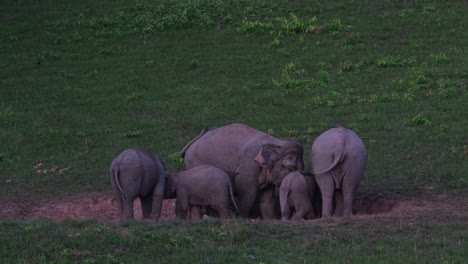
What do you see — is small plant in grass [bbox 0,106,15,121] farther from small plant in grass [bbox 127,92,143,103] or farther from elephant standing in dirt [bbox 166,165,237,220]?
elephant standing in dirt [bbox 166,165,237,220]

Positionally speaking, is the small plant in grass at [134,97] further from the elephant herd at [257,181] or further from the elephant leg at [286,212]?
the elephant leg at [286,212]

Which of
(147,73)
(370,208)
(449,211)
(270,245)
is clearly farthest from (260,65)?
(270,245)

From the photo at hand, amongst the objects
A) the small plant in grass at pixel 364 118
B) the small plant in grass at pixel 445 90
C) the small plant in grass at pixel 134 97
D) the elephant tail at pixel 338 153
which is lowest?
the small plant in grass at pixel 134 97

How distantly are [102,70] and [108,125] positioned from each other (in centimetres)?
407

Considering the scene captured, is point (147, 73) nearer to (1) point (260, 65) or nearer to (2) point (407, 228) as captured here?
(1) point (260, 65)

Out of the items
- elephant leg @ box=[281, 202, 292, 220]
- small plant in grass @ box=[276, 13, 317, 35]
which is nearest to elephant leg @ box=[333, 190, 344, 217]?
elephant leg @ box=[281, 202, 292, 220]

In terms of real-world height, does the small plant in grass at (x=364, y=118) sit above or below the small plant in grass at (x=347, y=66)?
below

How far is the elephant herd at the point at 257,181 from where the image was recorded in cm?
1476

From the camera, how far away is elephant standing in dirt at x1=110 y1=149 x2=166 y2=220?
1462cm

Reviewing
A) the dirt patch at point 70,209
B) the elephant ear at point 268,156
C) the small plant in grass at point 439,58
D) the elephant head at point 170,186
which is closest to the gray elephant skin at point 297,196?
the elephant ear at point 268,156

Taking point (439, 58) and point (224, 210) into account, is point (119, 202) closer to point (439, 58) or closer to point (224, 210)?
point (224, 210)

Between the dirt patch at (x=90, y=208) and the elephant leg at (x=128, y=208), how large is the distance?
803mm

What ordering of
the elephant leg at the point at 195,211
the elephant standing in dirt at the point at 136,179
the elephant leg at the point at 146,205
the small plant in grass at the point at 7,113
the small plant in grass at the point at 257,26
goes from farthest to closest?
1. the small plant in grass at the point at 257,26
2. the small plant in grass at the point at 7,113
3. the elephant leg at the point at 146,205
4. the elephant leg at the point at 195,211
5. the elephant standing in dirt at the point at 136,179

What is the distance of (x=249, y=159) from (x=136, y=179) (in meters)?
1.89
